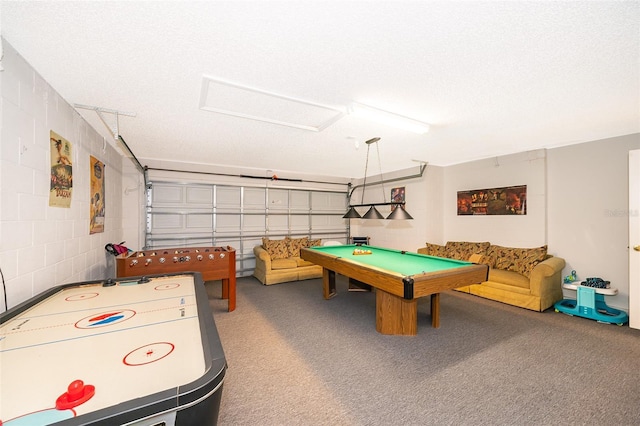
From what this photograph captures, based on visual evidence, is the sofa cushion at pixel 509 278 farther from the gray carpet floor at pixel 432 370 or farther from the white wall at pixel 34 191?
the white wall at pixel 34 191

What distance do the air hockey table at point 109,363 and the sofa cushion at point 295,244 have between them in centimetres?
425

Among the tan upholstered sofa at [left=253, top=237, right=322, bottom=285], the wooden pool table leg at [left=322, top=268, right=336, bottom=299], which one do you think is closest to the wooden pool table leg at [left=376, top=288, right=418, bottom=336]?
the wooden pool table leg at [left=322, top=268, right=336, bottom=299]

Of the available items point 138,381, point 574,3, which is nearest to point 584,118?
point 574,3

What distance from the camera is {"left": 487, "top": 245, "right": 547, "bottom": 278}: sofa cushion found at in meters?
3.96

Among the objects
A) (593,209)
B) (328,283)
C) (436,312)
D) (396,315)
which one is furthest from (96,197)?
(593,209)

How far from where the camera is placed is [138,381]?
94 centimetres

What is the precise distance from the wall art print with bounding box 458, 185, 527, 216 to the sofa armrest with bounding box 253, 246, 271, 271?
411 centimetres

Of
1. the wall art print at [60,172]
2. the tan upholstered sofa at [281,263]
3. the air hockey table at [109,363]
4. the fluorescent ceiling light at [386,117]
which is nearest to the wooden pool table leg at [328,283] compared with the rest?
the tan upholstered sofa at [281,263]

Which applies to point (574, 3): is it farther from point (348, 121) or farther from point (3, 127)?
point (3, 127)

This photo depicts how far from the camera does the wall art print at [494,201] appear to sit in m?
4.46

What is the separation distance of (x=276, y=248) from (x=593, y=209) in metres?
5.42

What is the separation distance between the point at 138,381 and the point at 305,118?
264 cm

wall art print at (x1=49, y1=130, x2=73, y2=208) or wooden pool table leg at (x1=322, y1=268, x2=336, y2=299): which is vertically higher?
wall art print at (x1=49, y1=130, x2=73, y2=208)

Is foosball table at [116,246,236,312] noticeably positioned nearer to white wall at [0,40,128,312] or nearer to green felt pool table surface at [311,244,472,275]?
white wall at [0,40,128,312]
